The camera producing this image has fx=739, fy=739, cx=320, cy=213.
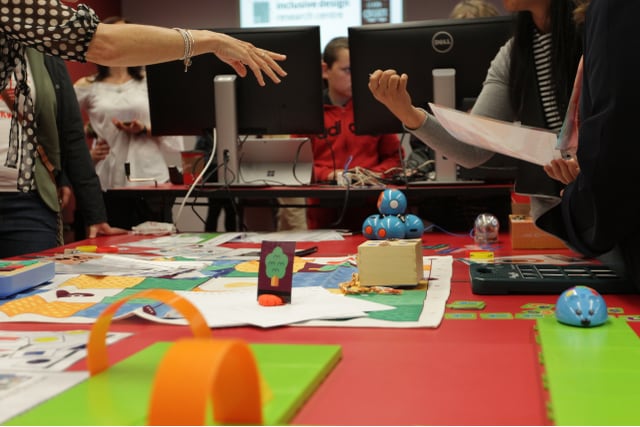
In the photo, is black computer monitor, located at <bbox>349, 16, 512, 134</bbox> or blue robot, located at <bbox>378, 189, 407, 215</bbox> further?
black computer monitor, located at <bbox>349, 16, 512, 134</bbox>

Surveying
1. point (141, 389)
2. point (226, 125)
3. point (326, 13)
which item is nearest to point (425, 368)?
point (141, 389)

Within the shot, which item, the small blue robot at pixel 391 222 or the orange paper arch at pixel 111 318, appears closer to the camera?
the orange paper arch at pixel 111 318

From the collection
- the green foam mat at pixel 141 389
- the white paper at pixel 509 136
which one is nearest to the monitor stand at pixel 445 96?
the white paper at pixel 509 136

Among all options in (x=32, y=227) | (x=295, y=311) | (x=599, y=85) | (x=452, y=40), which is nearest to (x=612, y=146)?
(x=599, y=85)

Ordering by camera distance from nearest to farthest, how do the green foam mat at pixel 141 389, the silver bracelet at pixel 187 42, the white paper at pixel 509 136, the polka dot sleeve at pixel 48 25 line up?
1. the green foam mat at pixel 141 389
2. the white paper at pixel 509 136
3. the polka dot sleeve at pixel 48 25
4. the silver bracelet at pixel 187 42

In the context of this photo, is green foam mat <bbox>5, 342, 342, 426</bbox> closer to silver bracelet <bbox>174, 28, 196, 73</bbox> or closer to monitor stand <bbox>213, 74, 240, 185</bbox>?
silver bracelet <bbox>174, 28, 196, 73</bbox>

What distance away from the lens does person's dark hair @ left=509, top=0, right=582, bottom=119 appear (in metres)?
1.79

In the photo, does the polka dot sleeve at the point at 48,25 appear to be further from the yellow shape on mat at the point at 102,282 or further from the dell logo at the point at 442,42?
the dell logo at the point at 442,42

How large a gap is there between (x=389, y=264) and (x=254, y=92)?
4.81ft

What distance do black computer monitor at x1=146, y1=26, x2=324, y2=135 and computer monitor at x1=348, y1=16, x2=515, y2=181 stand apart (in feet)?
0.55

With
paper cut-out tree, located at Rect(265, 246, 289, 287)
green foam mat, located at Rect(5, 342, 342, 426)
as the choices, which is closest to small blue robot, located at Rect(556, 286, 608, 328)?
green foam mat, located at Rect(5, 342, 342, 426)

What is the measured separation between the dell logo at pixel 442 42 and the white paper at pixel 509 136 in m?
1.05

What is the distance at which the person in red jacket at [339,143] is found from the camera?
3.01m

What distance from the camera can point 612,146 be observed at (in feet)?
3.27
